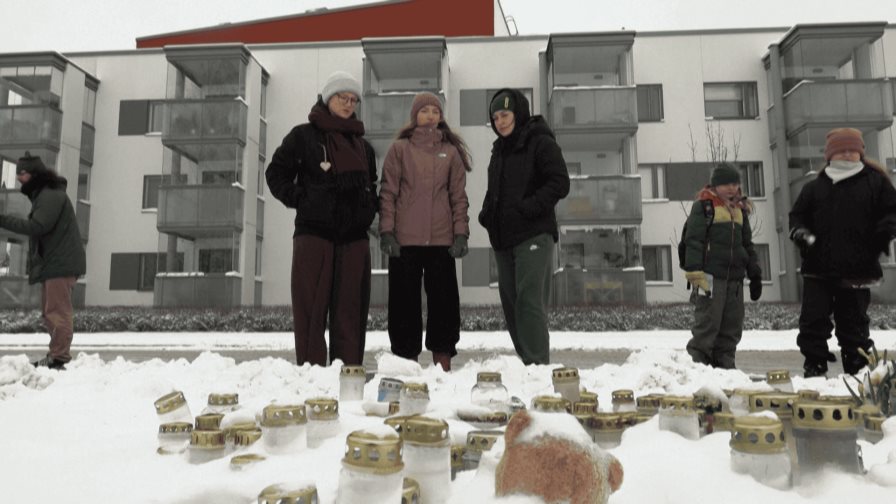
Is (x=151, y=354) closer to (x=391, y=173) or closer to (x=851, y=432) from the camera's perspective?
(x=391, y=173)

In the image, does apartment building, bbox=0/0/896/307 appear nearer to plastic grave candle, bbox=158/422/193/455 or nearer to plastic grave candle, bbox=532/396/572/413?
plastic grave candle, bbox=532/396/572/413

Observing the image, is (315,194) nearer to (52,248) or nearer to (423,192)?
(423,192)

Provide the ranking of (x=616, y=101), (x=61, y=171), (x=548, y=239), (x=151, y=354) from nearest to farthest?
1. (x=548, y=239)
2. (x=151, y=354)
3. (x=616, y=101)
4. (x=61, y=171)

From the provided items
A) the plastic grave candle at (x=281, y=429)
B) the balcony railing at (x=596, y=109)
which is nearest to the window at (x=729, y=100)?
the balcony railing at (x=596, y=109)

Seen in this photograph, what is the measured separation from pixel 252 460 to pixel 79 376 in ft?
8.58

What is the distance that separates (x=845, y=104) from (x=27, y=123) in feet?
88.7

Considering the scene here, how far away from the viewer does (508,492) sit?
1383 millimetres

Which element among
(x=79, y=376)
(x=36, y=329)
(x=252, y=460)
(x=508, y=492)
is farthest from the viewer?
(x=36, y=329)

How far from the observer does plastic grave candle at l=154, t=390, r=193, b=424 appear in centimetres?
241

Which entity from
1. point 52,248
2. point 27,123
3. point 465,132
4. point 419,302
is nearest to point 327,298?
point 419,302

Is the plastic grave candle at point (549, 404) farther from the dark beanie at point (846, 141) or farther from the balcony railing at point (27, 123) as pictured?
the balcony railing at point (27, 123)

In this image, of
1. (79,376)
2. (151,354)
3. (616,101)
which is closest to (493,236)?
(79,376)

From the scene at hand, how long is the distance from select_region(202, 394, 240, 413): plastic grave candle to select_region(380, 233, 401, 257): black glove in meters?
1.90

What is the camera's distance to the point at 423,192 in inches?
175
